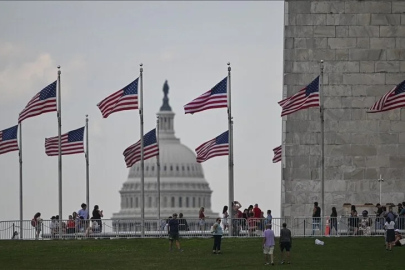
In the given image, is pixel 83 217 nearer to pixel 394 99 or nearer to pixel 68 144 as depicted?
pixel 68 144

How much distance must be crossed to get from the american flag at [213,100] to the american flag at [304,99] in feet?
9.39

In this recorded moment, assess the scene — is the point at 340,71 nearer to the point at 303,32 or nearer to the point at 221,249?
the point at 303,32

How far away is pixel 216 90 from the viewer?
83.8 metres

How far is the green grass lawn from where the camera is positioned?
68.2 m

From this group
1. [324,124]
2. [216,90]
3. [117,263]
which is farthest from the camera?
[324,124]

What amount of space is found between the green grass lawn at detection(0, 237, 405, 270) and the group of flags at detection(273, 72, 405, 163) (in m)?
5.68

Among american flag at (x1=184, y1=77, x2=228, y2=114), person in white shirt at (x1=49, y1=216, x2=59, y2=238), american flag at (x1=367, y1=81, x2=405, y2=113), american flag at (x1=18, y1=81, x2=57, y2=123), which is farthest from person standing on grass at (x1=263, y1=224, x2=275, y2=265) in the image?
american flag at (x1=18, y1=81, x2=57, y2=123)

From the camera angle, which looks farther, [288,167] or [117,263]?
[288,167]

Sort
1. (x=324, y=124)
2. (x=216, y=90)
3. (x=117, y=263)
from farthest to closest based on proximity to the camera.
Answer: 1. (x=324, y=124)
2. (x=216, y=90)
3. (x=117, y=263)

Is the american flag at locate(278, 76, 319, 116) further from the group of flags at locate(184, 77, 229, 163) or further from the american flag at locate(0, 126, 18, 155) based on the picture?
the american flag at locate(0, 126, 18, 155)

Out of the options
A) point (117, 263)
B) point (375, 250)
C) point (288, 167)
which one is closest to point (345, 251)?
point (375, 250)

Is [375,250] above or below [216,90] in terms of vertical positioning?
below

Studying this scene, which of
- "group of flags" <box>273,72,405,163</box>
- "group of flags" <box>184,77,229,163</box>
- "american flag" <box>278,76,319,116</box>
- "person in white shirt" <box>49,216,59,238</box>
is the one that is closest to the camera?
"group of flags" <box>273,72,405,163</box>

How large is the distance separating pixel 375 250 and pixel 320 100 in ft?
40.0
